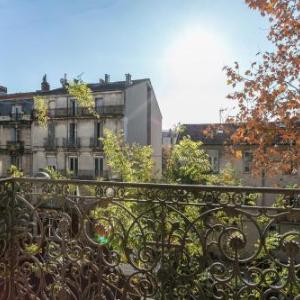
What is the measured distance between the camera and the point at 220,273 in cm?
240

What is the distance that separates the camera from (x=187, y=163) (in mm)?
6594

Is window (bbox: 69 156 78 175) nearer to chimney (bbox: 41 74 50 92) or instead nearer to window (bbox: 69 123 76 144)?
window (bbox: 69 123 76 144)

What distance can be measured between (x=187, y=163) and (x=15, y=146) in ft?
57.0

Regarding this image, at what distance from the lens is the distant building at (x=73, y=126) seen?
19.1m

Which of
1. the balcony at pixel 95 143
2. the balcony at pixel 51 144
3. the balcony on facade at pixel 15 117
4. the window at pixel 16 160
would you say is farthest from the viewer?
the window at pixel 16 160

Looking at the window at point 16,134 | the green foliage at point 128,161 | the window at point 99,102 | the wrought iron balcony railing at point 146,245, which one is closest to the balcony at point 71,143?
the window at point 99,102

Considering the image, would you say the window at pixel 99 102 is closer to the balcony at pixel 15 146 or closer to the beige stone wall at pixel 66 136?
the beige stone wall at pixel 66 136

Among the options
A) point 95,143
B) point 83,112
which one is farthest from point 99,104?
point 95,143

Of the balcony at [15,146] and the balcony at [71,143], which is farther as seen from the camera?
the balcony at [15,146]

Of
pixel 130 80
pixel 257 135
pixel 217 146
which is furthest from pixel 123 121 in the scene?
pixel 257 135

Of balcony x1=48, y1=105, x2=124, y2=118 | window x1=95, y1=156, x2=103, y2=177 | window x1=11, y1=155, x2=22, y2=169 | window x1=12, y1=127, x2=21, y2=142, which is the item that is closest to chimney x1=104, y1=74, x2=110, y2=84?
balcony x1=48, y1=105, x2=124, y2=118

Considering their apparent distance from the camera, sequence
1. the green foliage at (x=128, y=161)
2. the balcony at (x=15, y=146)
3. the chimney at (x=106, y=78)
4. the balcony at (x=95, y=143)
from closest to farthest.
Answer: the green foliage at (x=128, y=161)
the balcony at (x=95, y=143)
the balcony at (x=15, y=146)
the chimney at (x=106, y=78)

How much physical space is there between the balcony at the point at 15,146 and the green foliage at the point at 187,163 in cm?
1679

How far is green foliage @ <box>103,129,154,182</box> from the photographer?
6508 mm
